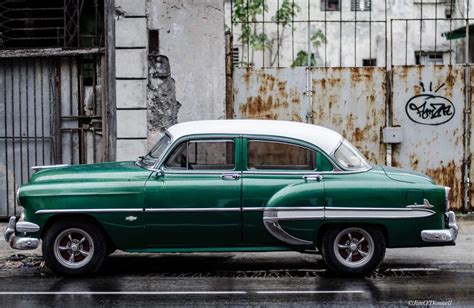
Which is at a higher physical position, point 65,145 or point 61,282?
point 65,145

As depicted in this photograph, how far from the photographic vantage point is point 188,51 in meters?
12.4

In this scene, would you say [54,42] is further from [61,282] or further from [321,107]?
[61,282]

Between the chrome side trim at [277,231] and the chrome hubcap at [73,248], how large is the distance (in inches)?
73.0

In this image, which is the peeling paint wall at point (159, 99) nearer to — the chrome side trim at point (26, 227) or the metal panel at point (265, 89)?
the metal panel at point (265, 89)

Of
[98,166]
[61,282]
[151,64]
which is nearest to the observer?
[61,282]

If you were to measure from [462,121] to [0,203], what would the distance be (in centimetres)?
722

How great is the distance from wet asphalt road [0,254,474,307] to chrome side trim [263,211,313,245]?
382 millimetres

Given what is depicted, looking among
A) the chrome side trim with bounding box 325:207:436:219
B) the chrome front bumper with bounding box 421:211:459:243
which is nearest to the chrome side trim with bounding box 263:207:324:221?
the chrome side trim with bounding box 325:207:436:219

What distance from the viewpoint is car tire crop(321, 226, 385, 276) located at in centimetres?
868

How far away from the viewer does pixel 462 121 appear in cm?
1276

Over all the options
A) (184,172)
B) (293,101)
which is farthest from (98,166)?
(293,101)

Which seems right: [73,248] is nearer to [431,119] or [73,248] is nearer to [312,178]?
[312,178]

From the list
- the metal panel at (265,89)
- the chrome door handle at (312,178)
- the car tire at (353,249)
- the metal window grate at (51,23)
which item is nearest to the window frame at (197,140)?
the chrome door handle at (312,178)

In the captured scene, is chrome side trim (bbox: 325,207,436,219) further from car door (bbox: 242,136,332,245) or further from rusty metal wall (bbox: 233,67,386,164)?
rusty metal wall (bbox: 233,67,386,164)
